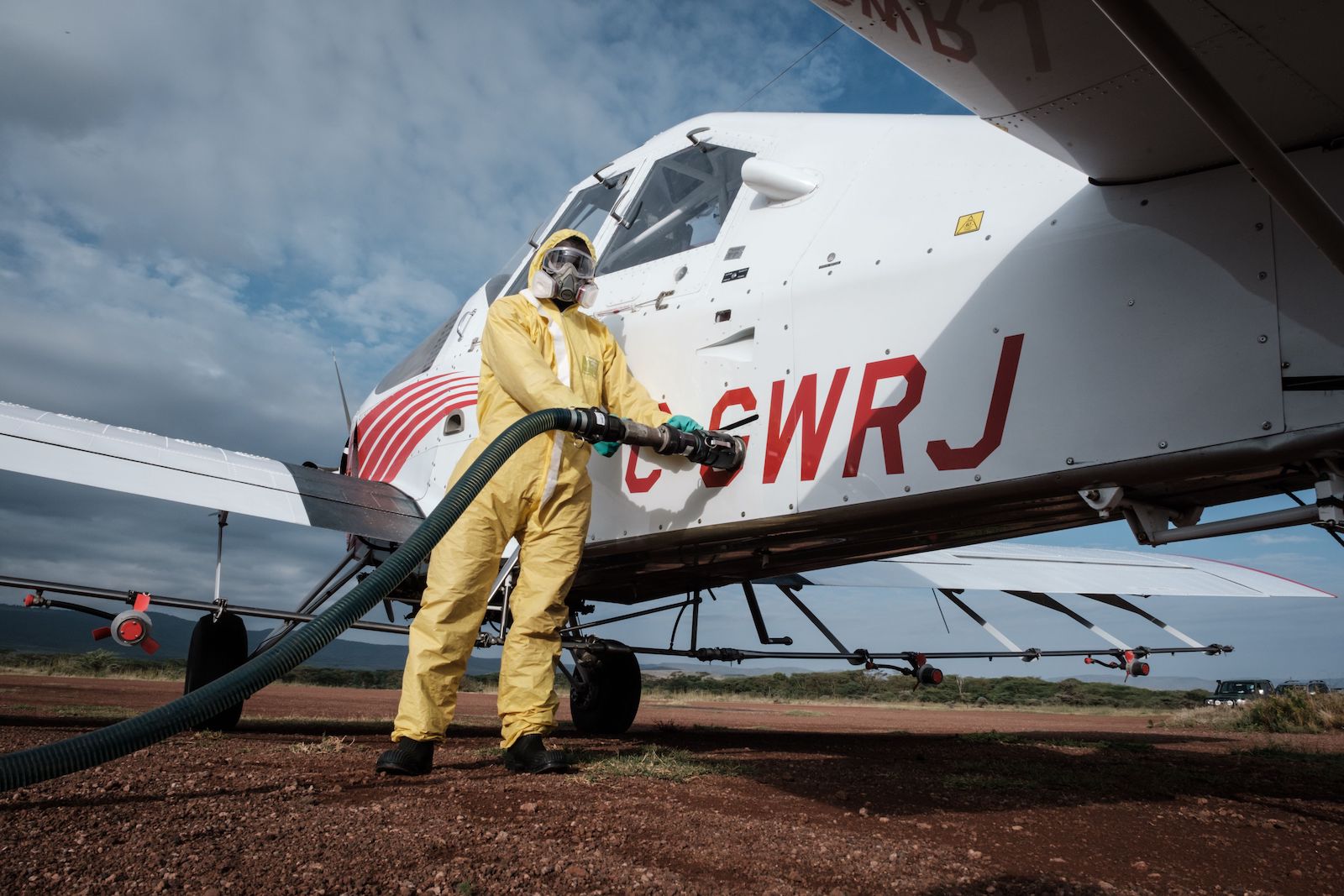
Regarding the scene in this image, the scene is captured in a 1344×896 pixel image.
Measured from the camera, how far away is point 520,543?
4465mm

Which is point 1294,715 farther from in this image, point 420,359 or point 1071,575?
point 420,359

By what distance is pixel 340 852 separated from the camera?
234 cm

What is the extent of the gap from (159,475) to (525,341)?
8.47 ft

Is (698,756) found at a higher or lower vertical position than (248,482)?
lower

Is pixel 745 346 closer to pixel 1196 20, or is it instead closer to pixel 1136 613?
pixel 1196 20

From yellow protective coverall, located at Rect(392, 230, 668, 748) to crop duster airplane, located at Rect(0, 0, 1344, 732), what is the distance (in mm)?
573

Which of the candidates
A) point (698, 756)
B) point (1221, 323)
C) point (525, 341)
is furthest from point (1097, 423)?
point (698, 756)

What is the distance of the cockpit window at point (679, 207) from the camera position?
207 inches

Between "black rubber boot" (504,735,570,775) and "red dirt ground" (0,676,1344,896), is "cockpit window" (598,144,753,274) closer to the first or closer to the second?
"black rubber boot" (504,735,570,775)

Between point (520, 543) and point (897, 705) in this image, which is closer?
point (520, 543)

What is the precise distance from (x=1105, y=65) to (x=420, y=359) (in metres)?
5.69

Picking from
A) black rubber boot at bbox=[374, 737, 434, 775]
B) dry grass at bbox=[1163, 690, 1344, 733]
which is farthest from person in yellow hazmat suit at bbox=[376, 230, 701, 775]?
dry grass at bbox=[1163, 690, 1344, 733]

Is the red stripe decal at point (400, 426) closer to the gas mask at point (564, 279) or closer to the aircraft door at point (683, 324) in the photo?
the aircraft door at point (683, 324)

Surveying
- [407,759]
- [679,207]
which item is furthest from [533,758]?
[679,207]
